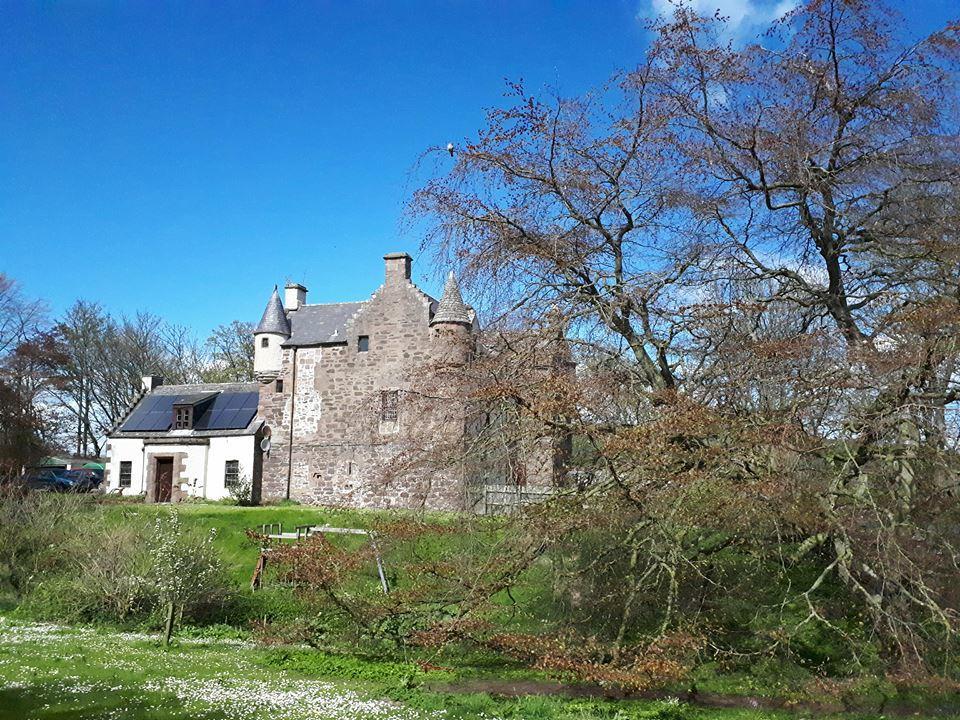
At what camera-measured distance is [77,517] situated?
758 inches

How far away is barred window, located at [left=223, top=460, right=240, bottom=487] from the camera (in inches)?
1278

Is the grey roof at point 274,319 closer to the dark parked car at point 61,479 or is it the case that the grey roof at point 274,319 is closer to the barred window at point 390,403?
the barred window at point 390,403

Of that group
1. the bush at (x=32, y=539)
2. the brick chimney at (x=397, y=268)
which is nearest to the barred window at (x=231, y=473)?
the brick chimney at (x=397, y=268)

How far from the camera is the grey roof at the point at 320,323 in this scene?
3189cm

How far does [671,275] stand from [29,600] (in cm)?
1437

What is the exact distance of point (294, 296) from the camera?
34531 mm

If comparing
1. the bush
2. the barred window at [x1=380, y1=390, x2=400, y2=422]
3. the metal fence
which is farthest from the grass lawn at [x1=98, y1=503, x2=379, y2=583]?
the metal fence

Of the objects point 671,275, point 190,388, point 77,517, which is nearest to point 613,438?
point 671,275

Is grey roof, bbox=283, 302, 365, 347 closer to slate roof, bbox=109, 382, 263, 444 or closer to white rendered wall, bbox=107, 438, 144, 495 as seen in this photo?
slate roof, bbox=109, 382, 263, 444

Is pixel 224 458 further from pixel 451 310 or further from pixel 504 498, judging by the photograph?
pixel 504 498

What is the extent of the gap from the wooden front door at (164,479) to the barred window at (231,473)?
2.62 meters

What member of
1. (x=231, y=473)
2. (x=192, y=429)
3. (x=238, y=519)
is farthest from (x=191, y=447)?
(x=238, y=519)

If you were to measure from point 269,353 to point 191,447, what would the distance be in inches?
203

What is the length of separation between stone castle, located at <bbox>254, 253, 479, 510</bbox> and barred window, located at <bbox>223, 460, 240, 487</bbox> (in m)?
1.52
